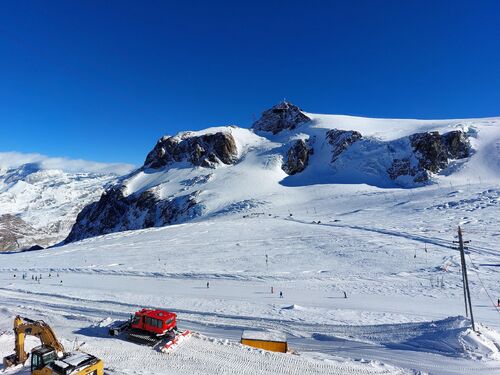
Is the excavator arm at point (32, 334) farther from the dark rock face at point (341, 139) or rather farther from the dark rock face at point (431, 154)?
the dark rock face at point (341, 139)

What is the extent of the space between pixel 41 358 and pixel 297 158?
97.8m

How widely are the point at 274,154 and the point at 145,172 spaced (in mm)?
50845

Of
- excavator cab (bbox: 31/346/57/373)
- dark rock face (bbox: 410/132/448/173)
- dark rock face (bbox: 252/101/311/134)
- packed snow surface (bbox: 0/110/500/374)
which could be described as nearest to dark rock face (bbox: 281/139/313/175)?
dark rock face (bbox: 252/101/311/134)

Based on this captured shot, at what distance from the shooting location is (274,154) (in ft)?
363

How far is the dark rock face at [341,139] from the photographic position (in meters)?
99.6

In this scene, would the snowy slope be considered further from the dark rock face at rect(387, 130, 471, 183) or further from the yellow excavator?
the dark rock face at rect(387, 130, 471, 183)

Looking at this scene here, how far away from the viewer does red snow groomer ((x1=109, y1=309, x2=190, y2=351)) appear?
16.0m

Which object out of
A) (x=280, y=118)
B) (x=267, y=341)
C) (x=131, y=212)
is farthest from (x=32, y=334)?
(x=280, y=118)

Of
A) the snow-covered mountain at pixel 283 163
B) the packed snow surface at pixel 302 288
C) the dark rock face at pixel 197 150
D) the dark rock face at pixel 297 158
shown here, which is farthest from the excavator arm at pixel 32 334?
the dark rock face at pixel 197 150

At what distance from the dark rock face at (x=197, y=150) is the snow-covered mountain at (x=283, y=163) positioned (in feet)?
1.21

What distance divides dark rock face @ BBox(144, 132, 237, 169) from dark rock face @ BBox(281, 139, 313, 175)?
63.8ft

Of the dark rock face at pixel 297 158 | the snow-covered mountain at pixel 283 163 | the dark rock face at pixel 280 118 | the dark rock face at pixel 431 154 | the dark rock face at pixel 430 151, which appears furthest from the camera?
the dark rock face at pixel 280 118

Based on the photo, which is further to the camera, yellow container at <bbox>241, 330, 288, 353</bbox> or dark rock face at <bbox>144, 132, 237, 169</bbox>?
dark rock face at <bbox>144, 132, 237, 169</bbox>

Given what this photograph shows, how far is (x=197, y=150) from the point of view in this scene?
117 m
